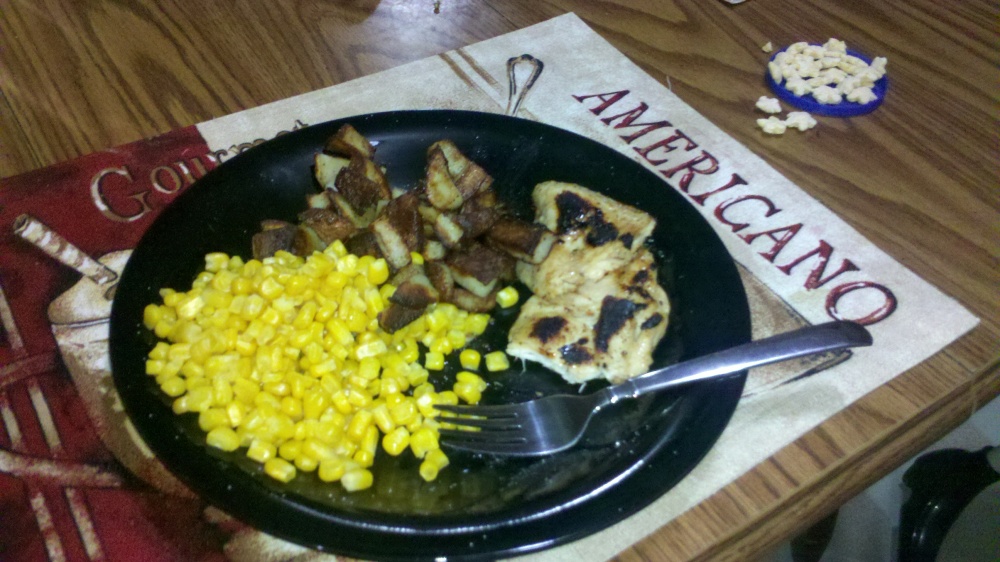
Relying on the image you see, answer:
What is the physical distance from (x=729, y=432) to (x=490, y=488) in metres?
0.54

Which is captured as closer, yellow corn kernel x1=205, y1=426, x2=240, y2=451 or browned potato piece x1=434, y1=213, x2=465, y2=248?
yellow corn kernel x1=205, y1=426, x2=240, y2=451

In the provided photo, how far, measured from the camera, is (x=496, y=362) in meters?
1.65

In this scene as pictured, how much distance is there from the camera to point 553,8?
277cm

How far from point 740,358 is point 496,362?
0.54 m

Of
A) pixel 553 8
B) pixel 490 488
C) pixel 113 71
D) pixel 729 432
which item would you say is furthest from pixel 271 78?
pixel 729 432

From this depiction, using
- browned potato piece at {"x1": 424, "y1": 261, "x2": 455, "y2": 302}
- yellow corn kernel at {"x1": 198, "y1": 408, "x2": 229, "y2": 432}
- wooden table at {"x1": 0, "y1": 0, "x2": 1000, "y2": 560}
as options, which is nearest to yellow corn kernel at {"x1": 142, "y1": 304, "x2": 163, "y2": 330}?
yellow corn kernel at {"x1": 198, "y1": 408, "x2": 229, "y2": 432}

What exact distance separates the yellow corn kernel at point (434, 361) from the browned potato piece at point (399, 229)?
27 centimetres

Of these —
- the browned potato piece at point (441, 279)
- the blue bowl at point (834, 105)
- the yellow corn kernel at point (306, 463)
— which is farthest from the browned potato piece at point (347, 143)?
the blue bowl at point (834, 105)

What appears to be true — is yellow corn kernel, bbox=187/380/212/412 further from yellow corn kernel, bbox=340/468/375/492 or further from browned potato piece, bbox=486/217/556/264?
browned potato piece, bbox=486/217/556/264

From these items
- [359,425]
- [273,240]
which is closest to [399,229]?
[273,240]

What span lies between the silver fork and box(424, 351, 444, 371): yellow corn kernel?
0.19 meters

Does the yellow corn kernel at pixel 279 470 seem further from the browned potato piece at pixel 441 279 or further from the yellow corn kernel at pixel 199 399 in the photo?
the browned potato piece at pixel 441 279

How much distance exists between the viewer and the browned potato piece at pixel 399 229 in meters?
1.79

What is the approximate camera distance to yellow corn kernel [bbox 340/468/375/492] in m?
1.39
